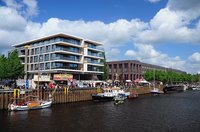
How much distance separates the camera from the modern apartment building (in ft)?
307

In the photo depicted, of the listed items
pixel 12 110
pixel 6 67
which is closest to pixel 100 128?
pixel 12 110

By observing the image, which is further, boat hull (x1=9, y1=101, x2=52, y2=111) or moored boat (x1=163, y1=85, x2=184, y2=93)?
moored boat (x1=163, y1=85, x2=184, y2=93)

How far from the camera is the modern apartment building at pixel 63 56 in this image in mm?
93500

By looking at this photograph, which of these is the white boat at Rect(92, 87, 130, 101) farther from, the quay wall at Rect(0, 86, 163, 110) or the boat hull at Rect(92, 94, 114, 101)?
the quay wall at Rect(0, 86, 163, 110)

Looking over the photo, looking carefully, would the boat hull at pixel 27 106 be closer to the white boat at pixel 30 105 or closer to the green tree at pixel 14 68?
the white boat at pixel 30 105

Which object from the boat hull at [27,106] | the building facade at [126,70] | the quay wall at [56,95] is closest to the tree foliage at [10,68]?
the quay wall at [56,95]

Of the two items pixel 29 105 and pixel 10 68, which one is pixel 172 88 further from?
pixel 29 105

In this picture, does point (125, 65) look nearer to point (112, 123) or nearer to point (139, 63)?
point (139, 63)

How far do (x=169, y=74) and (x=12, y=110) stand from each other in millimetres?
139000

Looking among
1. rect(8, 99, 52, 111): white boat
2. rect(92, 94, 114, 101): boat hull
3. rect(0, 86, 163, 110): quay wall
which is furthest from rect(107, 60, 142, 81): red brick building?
rect(8, 99, 52, 111): white boat

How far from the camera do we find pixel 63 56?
95125mm

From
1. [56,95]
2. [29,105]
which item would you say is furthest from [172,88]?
[29,105]

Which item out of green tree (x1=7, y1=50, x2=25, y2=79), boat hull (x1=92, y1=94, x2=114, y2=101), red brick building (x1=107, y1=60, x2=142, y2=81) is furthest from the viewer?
red brick building (x1=107, y1=60, x2=142, y2=81)

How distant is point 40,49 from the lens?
334 ft
